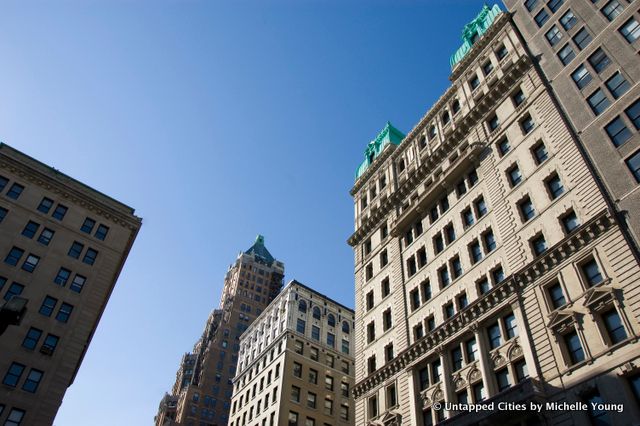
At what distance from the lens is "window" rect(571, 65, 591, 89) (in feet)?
126

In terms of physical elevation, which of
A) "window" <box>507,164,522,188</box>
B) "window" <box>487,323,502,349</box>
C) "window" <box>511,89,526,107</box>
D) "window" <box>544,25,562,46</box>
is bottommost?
"window" <box>487,323,502,349</box>

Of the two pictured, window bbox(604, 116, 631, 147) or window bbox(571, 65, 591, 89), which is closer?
window bbox(604, 116, 631, 147)

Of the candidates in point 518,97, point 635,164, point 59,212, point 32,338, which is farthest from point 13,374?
point 635,164

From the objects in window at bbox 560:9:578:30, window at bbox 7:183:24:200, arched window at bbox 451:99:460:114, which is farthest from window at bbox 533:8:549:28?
window at bbox 7:183:24:200

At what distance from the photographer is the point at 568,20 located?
43.0m

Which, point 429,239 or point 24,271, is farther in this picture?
point 24,271

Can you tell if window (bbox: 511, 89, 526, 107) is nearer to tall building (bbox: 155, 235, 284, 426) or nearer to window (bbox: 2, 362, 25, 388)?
window (bbox: 2, 362, 25, 388)

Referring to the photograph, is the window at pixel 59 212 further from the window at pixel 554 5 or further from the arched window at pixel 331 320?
the window at pixel 554 5

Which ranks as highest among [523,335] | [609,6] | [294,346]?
[609,6]

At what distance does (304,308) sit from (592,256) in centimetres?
5638

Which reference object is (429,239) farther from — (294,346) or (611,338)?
(294,346)

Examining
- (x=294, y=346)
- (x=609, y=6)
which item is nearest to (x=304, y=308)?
(x=294, y=346)

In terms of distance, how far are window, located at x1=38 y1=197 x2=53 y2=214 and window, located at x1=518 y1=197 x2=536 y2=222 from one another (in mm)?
52331

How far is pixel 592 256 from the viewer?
3056cm
